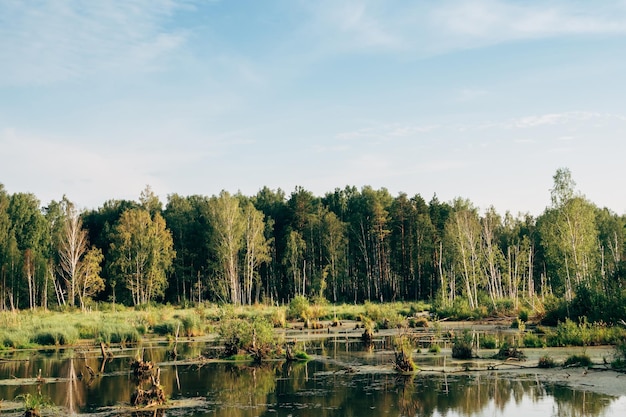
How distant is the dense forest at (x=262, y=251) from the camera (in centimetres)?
6631

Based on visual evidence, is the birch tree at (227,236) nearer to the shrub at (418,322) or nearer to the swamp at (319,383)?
the shrub at (418,322)

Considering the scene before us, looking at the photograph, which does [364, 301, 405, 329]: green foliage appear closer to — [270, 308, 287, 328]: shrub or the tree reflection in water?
[270, 308, 287, 328]: shrub

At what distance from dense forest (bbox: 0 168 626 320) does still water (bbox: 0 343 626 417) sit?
3782cm

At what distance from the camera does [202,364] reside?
24438 mm

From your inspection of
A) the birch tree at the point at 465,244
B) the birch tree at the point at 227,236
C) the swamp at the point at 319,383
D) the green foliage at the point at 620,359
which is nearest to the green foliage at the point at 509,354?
the swamp at the point at 319,383

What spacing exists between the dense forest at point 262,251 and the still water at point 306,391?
37.8m

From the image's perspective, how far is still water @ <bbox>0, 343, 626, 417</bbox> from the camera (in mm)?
14930

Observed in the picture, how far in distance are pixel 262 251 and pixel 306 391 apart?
5538 cm

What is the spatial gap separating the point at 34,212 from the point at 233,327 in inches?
Result: 2397

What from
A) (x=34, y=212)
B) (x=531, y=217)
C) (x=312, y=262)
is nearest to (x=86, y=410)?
(x=312, y=262)

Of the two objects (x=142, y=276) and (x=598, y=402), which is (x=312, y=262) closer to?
(x=142, y=276)

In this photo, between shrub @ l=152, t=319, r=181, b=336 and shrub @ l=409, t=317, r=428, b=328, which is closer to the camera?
shrub @ l=152, t=319, r=181, b=336

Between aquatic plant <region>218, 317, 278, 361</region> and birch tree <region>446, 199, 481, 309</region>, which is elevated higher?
birch tree <region>446, 199, 481, 309</region>

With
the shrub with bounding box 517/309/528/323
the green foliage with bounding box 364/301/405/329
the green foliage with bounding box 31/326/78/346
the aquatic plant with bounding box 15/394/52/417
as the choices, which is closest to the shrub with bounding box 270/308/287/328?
the green foliage with bounding box 364/301/405/329
